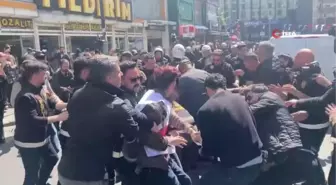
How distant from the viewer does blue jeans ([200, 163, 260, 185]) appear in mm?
3484

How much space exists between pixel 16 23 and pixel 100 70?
443 inches

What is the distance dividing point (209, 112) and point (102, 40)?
11333 mm

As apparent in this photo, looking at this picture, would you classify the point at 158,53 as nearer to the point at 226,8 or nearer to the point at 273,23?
the point at 273,23

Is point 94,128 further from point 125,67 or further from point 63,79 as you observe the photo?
point 63,79

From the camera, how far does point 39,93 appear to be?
438 cm

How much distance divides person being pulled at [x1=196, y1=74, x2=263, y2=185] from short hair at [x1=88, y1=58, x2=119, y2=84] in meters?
0.95

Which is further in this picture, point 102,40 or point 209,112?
point 102,40

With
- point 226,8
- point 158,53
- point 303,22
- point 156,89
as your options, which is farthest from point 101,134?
point 226,8

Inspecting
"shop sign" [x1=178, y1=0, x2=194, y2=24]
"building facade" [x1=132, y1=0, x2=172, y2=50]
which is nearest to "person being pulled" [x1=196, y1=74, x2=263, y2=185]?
"building facade" [x1=132, y1=0, x2=172, y2=50]

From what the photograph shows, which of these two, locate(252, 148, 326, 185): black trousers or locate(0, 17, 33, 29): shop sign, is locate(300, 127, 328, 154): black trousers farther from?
locate(0, 17, 33, 29): shop sign

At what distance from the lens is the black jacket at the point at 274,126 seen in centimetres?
367

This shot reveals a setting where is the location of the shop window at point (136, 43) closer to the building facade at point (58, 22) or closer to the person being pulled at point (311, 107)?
the building facade at point (58, 22)

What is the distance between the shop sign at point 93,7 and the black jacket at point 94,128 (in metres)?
11.9

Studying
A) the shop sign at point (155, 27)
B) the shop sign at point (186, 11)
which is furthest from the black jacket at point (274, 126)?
the shop sign at point (186, 11)
